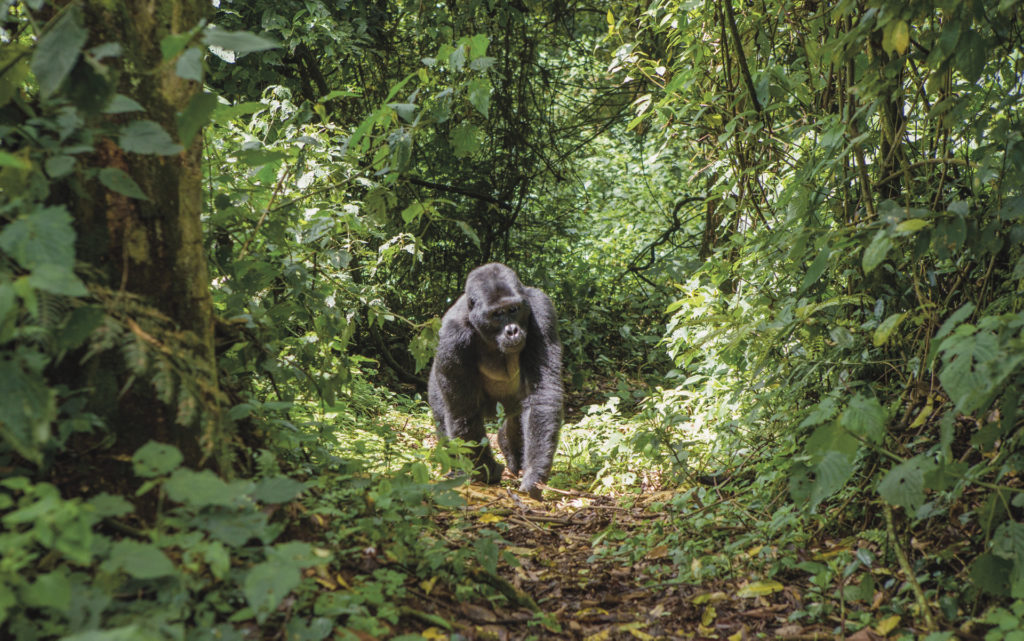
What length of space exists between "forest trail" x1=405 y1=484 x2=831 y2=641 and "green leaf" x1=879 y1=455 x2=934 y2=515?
537mm

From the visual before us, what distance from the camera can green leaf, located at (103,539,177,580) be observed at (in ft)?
4.46

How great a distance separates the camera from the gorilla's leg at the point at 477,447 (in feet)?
15.8

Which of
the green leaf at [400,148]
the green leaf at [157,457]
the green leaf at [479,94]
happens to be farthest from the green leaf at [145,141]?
the green leaf at [479,94]

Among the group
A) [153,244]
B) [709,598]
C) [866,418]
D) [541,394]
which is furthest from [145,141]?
[541,394]

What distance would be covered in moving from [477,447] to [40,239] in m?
3.85

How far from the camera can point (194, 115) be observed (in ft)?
5.00

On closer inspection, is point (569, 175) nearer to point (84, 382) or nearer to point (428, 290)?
point (428, 290)

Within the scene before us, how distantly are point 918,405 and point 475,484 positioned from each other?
109 inches

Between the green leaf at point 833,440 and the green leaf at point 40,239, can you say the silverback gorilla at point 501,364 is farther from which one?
the green leaf at point 40,239

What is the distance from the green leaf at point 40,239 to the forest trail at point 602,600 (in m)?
1.42

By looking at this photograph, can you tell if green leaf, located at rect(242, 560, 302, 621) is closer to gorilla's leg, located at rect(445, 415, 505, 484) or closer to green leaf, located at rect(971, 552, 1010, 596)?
green leaf, located at rect(971, 552, 1010, 596)

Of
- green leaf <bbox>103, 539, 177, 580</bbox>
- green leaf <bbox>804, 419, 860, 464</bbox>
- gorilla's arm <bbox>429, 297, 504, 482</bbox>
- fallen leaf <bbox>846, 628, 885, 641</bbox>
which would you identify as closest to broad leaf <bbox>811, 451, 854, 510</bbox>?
green leaf <bbox>804, 419, 860, 464</bbox>

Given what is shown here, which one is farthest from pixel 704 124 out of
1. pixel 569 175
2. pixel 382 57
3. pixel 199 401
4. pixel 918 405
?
pixel 569 175

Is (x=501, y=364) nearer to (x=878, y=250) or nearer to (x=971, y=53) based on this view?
(x=878, y=250)
